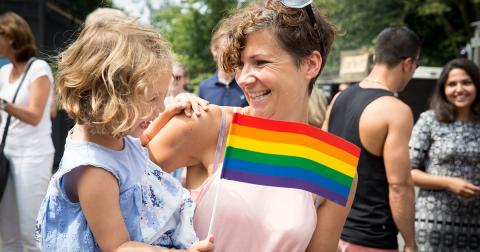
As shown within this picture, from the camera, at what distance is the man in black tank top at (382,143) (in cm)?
359

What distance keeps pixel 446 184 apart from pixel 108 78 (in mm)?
3144

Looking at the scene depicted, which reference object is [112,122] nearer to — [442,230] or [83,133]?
[83,133]

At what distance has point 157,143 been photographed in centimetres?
221

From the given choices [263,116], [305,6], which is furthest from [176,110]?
[305,6]

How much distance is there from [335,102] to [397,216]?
0.81m

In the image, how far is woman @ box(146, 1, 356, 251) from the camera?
2.08 m

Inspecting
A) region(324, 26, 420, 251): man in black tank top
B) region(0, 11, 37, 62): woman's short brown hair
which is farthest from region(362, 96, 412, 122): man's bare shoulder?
region(0, 11, 37, 62): woman's short brown hair

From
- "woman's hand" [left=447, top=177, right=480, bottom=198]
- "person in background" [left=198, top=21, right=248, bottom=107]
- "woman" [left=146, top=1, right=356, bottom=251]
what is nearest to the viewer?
"woman" [left=146, top=1, right=356, bottom=251]

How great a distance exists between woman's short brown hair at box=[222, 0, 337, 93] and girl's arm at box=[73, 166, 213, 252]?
0.70 m

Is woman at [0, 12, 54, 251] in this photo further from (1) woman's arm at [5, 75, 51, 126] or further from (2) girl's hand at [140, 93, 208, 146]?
(2) girl's hand at [140, 93, 208, 146]

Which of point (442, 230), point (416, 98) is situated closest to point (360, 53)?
point (416, 98)

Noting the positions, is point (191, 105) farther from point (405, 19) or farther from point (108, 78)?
point (405, 19)

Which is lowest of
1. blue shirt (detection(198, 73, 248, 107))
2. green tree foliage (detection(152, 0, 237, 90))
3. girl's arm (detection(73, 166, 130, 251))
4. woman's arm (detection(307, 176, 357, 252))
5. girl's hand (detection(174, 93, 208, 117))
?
woman's arm (detection(307, 176, 357, 252))

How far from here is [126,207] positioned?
5.97 feet
